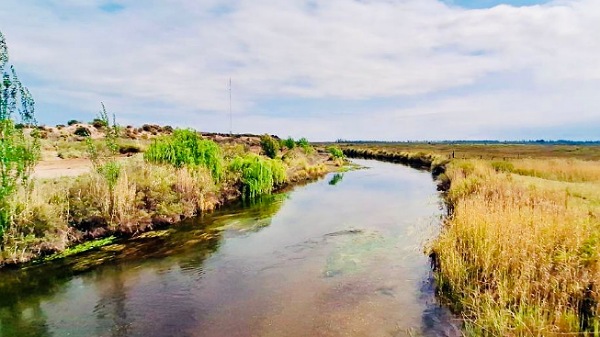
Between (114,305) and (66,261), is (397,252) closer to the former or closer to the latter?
(114,305)

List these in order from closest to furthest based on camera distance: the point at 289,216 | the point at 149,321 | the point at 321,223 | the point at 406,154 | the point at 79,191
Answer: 1. the point at 149,321
2. the point at 79,191
3. the point at 321,223
4. the point at 289,216
5. the point at 406,154

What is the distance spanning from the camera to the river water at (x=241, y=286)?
7879 mm

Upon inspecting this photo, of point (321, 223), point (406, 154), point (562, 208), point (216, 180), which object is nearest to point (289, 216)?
point (321, 223)

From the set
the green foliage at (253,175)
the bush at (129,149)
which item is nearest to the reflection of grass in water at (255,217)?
the green foliage at (253,175)

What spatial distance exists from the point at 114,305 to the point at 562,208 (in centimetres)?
1132

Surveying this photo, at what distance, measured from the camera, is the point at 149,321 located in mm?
8172

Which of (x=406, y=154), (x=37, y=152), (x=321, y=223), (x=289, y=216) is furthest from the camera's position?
(x=406, y=154)

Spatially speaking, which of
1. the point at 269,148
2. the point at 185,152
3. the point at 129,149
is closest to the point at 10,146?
the point at 185,152

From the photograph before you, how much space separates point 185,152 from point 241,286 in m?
13.7

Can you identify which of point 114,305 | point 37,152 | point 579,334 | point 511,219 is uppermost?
point 37,152

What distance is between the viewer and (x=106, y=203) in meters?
14.7

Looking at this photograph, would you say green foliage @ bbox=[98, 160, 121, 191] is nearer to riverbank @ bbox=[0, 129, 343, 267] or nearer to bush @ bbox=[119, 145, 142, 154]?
riverbank @ bbox=[0, 129, 343, 267]

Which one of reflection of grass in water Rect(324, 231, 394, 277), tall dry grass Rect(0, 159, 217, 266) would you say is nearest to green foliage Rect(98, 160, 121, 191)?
tall dry grass Rect(0, 159, 217, 266)

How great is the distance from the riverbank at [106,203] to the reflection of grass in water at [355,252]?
27.2 ft
